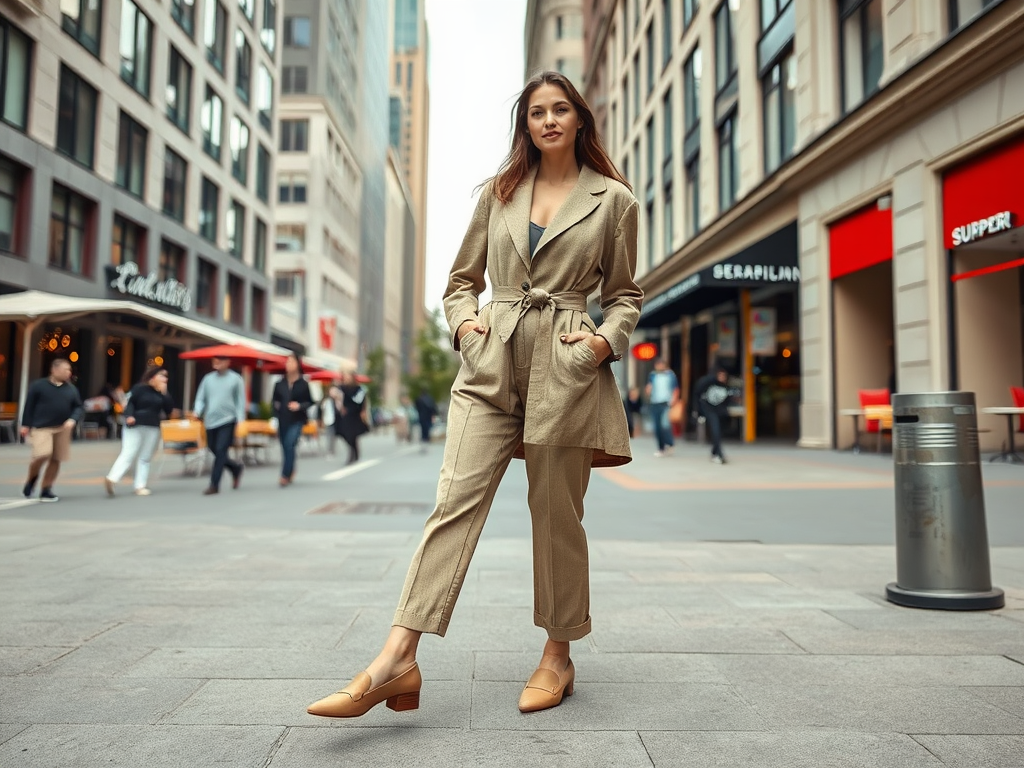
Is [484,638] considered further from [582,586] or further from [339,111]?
[339,111]

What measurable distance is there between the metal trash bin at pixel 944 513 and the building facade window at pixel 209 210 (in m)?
31.2

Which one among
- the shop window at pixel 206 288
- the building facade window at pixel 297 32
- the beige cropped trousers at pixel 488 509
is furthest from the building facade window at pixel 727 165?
the building facade window at pixel 297 32

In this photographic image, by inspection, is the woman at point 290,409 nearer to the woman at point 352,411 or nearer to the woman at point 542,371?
the woman at point 352,411

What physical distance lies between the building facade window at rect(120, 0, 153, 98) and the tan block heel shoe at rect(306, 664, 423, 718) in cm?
2637

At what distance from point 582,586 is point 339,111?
60560mm

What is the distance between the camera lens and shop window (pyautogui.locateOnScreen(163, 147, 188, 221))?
28125 mm

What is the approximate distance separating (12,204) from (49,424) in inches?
537

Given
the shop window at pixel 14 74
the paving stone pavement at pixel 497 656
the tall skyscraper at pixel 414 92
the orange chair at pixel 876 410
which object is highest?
the tall skyscraper at pixel 414 92

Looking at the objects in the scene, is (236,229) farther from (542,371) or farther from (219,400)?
(542,371)

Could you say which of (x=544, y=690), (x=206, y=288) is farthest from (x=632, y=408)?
(x=544, y=690)

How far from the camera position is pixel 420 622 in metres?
2.36

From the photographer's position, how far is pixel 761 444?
1884cm

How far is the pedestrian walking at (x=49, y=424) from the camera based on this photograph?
28.7 ft

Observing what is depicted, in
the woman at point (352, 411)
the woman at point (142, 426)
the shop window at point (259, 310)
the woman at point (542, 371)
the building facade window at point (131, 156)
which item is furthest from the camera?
the shop window at point (259, 310)
